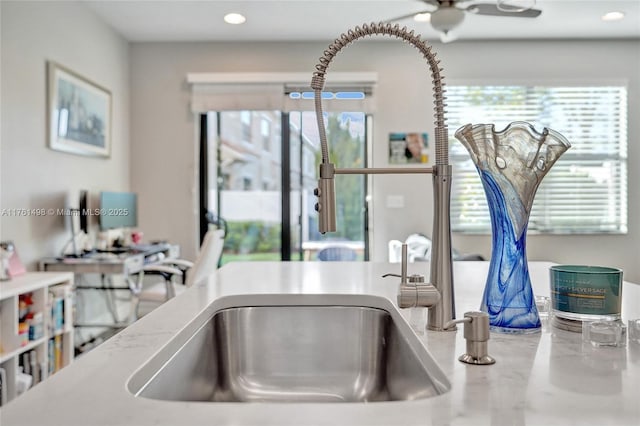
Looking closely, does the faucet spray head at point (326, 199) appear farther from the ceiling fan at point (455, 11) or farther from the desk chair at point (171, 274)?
the desk chair at point (171, 274)

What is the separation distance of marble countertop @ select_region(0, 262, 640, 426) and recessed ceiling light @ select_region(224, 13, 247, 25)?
3386 mm

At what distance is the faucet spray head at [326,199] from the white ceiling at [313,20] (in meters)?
2.87

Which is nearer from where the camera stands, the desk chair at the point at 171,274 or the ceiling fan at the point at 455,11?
the ceiling fan at the point at 455,11

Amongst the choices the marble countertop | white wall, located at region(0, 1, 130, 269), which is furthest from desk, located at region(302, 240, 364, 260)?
the marble countertop

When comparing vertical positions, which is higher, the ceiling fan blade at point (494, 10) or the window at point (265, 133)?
the ceiling fan blade at point (494, 10)

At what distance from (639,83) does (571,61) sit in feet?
2.13

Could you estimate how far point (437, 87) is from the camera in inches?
34.5

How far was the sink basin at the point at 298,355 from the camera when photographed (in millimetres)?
940

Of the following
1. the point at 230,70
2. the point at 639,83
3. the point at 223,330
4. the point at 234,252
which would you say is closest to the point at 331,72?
the point at 230,70

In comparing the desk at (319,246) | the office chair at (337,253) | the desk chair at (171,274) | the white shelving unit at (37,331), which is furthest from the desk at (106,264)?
the office chair at (337,253)

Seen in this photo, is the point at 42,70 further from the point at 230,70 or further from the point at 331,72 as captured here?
the point at 331,72

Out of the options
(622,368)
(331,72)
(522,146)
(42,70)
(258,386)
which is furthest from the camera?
(331,72)

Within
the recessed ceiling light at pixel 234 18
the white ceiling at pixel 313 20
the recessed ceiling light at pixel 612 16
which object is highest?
the recessed ceiling light at pixel 612 16

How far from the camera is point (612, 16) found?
392cm
